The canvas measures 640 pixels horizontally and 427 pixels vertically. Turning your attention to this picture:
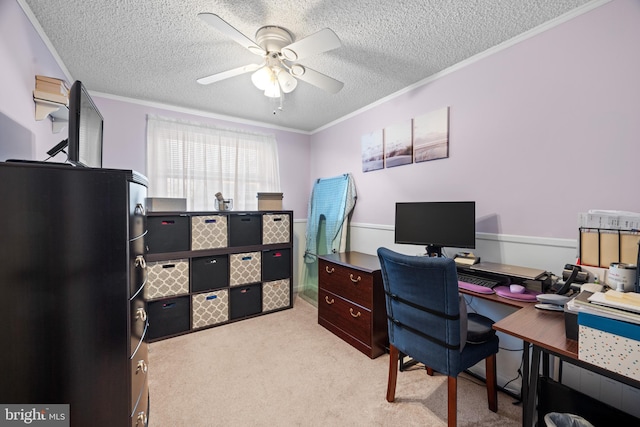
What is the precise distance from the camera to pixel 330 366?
2191 millimetres

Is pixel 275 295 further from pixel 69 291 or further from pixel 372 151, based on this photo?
pixel 69 291

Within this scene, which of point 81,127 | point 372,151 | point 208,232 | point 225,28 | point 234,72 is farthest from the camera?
point 372,151

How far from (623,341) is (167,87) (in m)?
3.47

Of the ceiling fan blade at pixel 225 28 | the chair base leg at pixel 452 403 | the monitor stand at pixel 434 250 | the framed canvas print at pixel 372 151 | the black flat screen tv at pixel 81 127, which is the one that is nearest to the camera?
the black flat screen tv at pixel 81 127

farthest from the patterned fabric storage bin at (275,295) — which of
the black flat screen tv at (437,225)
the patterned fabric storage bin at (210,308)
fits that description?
the black flat screen tv at (437,225)

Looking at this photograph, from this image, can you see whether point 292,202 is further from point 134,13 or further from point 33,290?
point 33,290

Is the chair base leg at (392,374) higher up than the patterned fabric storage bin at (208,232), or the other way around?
the patterned fabric storage bin at (208,232)

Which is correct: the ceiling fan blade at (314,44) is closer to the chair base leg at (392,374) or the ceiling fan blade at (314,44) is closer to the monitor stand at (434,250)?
the monitor stand at (434,250)

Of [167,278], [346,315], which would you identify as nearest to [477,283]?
[346,315]

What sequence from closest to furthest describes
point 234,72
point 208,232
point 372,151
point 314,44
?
point 314,44 → point 234,72 → point 208,232 → point 372,151

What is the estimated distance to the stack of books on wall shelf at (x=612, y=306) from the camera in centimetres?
91

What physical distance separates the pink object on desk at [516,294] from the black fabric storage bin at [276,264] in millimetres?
2305

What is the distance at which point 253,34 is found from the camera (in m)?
1.86

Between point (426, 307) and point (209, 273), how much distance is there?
2285 mm
